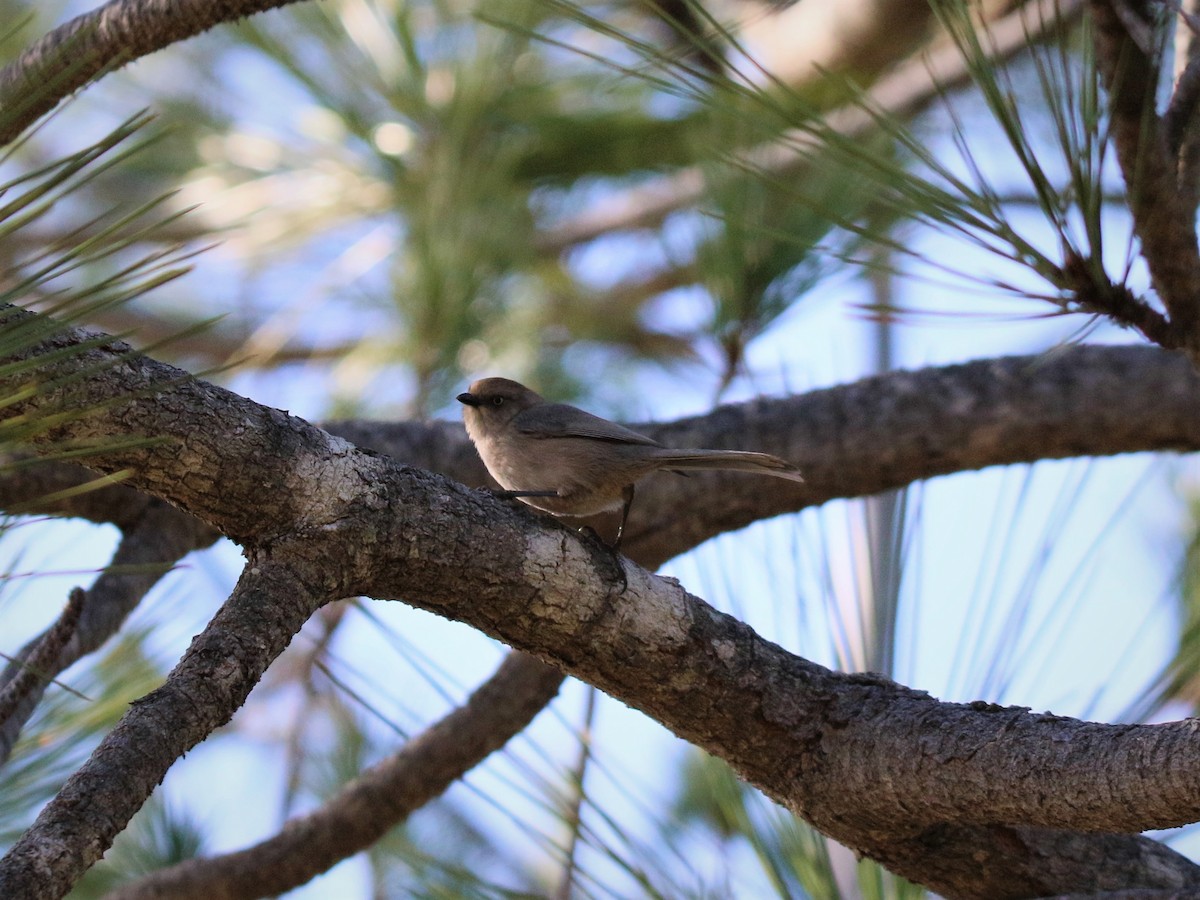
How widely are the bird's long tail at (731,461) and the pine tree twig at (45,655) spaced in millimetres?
1517

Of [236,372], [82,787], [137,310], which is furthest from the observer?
[137,310]

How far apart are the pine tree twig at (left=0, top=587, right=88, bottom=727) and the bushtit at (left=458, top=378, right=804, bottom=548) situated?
132 centimetres

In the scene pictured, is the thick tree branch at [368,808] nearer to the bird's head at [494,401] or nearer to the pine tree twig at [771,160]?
the bird's head at [494,401]

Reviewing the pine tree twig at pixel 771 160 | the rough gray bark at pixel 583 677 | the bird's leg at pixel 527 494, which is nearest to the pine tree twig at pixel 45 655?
the rough gray bark at pixel 583 677

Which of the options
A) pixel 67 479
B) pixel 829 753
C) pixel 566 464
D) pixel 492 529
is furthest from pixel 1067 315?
pixel 67 479

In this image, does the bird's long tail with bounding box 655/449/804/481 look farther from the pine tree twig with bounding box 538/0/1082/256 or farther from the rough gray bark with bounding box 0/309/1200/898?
the pine tree twig with bounding box 538/0/1082/256

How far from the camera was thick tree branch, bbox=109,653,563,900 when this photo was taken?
3.12 m

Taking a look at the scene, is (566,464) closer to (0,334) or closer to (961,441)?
(961,441)

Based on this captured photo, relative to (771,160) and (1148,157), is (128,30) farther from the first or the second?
(771,160)

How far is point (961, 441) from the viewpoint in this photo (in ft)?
11.8

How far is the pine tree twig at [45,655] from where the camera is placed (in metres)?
1.90

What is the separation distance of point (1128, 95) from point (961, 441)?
1.75 m

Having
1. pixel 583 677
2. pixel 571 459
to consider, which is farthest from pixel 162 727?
pixel 571 459

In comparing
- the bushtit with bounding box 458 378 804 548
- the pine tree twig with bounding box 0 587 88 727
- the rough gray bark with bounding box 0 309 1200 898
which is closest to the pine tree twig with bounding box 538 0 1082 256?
the bushtit with bounding box 458 378 804 548
